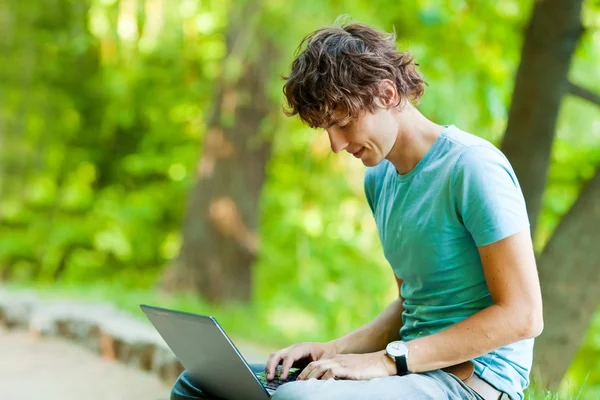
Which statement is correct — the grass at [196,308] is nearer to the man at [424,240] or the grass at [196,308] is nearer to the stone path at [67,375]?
the stone path at [67,375]

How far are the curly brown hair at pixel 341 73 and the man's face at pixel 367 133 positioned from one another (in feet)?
0.05

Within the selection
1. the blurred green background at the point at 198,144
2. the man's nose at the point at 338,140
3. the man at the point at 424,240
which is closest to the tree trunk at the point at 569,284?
the blurred green background at the point at 198,144

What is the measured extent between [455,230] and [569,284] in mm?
2067

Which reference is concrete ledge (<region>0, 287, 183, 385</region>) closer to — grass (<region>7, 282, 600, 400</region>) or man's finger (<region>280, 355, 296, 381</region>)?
grass (<region>7, 282, 600, 400</region>)

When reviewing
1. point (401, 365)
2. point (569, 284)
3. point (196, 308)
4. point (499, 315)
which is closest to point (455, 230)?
point (499, 315)

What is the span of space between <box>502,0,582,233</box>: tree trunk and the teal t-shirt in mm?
1975

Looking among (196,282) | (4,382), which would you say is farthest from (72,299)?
(4,382)

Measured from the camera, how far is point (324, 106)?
5.96 feet

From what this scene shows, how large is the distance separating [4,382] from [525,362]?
3.66 meters

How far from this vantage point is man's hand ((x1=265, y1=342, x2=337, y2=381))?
6.38 ft

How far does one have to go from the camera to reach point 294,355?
1.98 m

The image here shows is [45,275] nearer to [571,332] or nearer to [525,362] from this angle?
[571,332]

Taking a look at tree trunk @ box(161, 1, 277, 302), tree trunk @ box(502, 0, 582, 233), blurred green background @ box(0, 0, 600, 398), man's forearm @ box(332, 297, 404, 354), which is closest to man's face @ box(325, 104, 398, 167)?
man's forearm @ box(332, 297, 404, 354)

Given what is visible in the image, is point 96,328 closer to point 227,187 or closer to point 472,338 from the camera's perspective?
point 227,187
